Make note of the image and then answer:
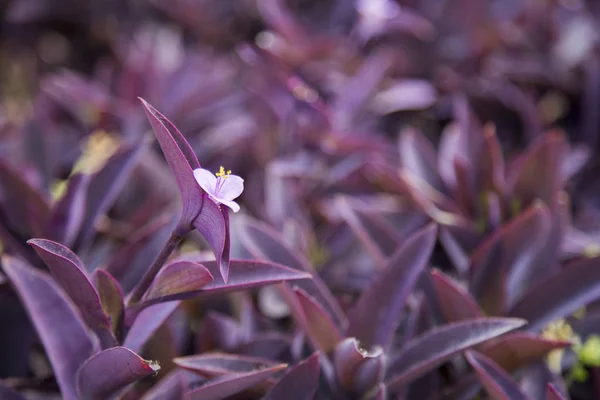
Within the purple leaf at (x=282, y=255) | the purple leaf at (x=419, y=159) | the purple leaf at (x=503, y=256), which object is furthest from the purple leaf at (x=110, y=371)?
the purple leaf at (x=419, y=159)

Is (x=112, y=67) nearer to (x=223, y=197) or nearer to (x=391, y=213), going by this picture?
(x=391, y=213)

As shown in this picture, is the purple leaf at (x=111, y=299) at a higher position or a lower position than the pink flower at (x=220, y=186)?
lower

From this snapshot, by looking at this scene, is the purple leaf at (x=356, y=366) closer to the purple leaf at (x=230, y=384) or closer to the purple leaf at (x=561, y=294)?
the purple leaf at (x=230, y=384)

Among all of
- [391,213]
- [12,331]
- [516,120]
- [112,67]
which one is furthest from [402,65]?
[12,331]

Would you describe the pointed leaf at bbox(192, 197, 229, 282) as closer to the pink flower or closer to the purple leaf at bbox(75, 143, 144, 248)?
the pink flower

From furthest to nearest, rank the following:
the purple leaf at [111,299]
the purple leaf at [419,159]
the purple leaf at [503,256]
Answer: the purple leaf at [419,159] < the purple leaf at [503,256] < the purple leaf at [111,299]

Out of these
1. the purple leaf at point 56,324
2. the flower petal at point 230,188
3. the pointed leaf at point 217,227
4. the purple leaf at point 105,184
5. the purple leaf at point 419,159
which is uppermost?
Answer: the flower petal at point 230,188
